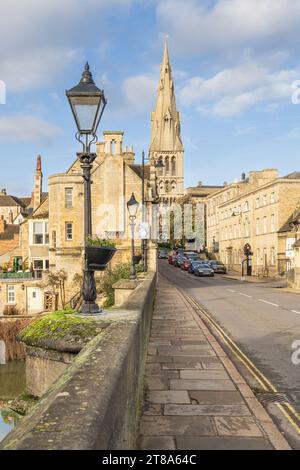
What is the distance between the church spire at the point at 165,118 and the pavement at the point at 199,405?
13682cm

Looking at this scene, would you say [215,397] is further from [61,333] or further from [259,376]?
[61,333]

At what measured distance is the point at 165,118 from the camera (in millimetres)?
143000

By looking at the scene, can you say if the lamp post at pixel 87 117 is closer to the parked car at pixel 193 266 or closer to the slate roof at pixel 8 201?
the parked car at pixel 193 266

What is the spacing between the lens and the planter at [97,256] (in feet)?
21.5

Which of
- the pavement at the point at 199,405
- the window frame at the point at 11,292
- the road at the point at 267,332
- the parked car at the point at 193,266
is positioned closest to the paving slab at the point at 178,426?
the pavement at the point at 199,405

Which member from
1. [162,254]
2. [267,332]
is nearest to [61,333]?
[267,332]

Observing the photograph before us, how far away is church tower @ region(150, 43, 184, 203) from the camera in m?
141

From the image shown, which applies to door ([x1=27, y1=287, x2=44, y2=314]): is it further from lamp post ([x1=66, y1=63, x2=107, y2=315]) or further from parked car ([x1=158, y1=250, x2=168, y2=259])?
parked car ([x1=158, y1=250, x2=168, y2=259])

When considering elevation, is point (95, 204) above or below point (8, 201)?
below

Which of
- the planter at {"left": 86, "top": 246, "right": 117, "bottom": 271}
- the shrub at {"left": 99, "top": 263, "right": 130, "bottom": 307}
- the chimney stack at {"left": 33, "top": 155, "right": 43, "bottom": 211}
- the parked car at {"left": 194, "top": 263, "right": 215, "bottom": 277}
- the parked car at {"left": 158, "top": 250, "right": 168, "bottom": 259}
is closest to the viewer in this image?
the planter at {"left": 86, "top": 246, "right": 117, "bottom": 271}

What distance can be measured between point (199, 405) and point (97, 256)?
2.50m

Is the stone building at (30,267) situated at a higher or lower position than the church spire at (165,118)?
lower

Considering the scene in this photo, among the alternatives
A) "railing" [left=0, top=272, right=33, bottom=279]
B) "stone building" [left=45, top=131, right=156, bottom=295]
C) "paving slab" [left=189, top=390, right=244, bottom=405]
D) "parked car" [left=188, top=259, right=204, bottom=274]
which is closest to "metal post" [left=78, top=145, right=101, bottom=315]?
"paving slab" [left=189, top=390, right=244, bottom=405]
